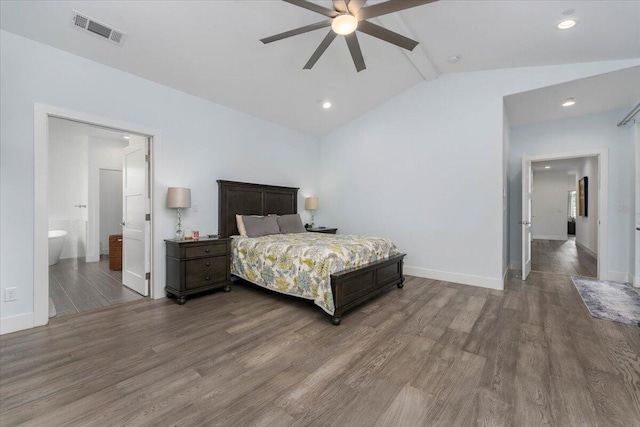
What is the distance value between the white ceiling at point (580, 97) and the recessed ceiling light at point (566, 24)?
1.08 m

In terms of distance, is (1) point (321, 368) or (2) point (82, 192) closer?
(1) point (321, 368)

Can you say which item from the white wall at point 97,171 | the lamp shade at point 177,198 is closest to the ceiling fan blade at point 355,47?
the lamp shade at point 177,198

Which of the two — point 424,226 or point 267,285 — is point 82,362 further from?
point 424,226

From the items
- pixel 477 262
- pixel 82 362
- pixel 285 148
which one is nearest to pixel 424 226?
pixel 477 262

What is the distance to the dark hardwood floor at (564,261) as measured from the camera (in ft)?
16.6

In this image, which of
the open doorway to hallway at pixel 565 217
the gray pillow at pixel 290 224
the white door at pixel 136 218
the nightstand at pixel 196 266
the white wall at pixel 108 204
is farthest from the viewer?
the white wall at pixel 108 204

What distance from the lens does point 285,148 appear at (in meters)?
5.54

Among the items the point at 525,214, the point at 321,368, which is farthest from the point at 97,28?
the point at 525,214

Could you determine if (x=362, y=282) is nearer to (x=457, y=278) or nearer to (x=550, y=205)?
(x=457, y=278)

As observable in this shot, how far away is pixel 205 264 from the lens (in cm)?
366

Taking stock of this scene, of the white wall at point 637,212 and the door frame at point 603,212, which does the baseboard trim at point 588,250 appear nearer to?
the door frame at point 603,212

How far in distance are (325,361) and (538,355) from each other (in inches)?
68.0

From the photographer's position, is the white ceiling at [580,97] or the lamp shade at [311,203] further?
the lamp shade at [311,203]

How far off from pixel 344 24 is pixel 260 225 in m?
3.08
